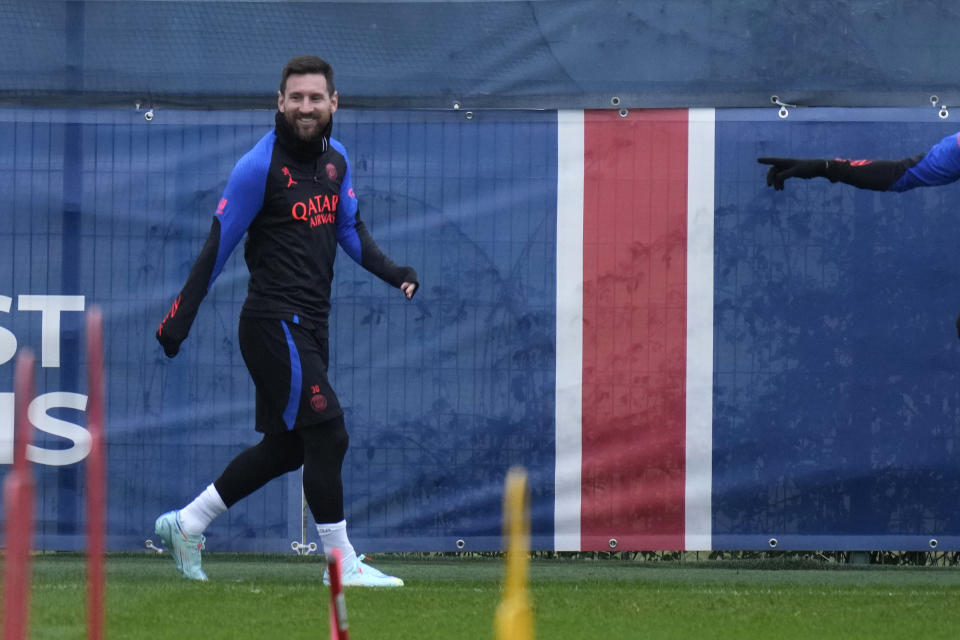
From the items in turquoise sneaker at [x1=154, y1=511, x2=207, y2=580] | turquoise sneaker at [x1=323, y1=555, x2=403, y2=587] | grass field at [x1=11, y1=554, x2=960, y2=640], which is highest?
turquoise sneaker at [x1=154, y1=511, x2=207, y2=580]

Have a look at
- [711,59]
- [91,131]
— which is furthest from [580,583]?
[91,131]

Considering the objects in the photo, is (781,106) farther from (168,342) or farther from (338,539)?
(168,342)

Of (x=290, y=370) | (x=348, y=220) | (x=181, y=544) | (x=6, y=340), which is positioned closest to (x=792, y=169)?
(x=348, y=220)

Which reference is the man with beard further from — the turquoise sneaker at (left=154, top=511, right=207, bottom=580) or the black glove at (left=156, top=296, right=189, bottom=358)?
the turquoise sneaker at (left=154, top=511, right=207, bottom=580)

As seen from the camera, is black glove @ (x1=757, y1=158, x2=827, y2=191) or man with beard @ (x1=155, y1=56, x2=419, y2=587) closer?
man with beard @ (x1=155, y1=56, x2=419, y2=587)

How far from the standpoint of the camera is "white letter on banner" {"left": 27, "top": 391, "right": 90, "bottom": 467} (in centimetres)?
660

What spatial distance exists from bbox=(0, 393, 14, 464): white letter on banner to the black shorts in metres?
1.52

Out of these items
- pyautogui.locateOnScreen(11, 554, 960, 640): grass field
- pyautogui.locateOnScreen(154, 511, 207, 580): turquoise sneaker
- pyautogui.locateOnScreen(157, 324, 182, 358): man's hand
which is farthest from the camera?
pyautogui.locateOnScreen(154, 511, 207, 580): turquoise sneaker

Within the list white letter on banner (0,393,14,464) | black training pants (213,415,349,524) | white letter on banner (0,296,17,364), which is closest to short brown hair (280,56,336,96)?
black training pants (213,415,349,524)

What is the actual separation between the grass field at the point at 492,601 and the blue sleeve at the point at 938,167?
1547mm

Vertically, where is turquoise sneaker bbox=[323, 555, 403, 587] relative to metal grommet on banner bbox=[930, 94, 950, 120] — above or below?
below

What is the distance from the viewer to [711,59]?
6637mm

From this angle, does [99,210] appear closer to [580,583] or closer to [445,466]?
[445,466]

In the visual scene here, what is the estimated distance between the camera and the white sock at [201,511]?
19.1ft
